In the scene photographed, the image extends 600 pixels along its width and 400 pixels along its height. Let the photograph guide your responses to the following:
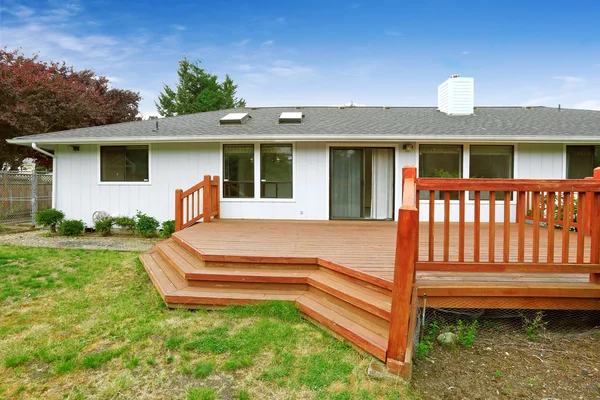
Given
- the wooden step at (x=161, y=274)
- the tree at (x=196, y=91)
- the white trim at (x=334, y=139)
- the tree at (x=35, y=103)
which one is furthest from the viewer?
the tree at (x=196, y=91)

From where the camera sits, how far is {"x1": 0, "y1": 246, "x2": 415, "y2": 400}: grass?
2.11 metres

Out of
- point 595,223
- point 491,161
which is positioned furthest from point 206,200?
point 491,161

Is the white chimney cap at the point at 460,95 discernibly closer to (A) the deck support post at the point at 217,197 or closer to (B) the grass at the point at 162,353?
(A) the deck support post at the point at 217,197

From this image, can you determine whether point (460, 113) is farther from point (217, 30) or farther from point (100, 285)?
point (217, 30)

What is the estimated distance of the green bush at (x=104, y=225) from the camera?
768 centimetres

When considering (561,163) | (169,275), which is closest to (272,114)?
(169,275)

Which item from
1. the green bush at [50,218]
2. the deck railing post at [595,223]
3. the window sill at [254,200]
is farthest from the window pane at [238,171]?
the deck railing post at [595,223]

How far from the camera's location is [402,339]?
2.20m

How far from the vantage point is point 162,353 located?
256cm

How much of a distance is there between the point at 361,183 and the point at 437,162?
1.80m

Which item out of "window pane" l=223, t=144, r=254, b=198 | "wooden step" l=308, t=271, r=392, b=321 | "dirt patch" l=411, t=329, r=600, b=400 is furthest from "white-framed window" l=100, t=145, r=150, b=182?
"dirt patch" l=411, t=329, r=600, b=400

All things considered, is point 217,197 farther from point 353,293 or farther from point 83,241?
point 353,293

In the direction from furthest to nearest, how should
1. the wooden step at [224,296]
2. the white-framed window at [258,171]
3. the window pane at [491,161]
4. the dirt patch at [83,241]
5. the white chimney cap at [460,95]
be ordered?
the white chimney cap at [460,95], the white-framed window at [258,171], the window pane at [491,161], the dirt patch at [83,241], the wooden step at [224,296]

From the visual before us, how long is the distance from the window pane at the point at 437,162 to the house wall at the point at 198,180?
0.60 feet
